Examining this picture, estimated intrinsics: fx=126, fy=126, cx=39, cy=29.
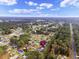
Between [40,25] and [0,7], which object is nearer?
[0,7]

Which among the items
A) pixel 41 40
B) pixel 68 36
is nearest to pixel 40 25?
pixel 41 40

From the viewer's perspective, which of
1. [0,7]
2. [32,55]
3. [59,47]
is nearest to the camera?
[32,55]

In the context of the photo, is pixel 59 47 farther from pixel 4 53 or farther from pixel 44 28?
pixel 4 53

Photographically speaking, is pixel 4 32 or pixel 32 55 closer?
pixel 32 55

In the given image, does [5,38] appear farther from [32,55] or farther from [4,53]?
[32,55]

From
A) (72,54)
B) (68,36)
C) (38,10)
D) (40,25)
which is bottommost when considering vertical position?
(72,54)

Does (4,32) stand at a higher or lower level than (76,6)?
lower

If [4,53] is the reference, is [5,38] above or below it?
above

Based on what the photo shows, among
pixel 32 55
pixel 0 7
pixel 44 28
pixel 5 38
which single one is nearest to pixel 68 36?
pixel 44 28

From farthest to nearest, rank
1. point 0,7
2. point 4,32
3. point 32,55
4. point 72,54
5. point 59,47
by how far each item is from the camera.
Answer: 1. point 4,32
2. point 0,7
3. point 59,47
4. point 72,54
5. point 32,55
